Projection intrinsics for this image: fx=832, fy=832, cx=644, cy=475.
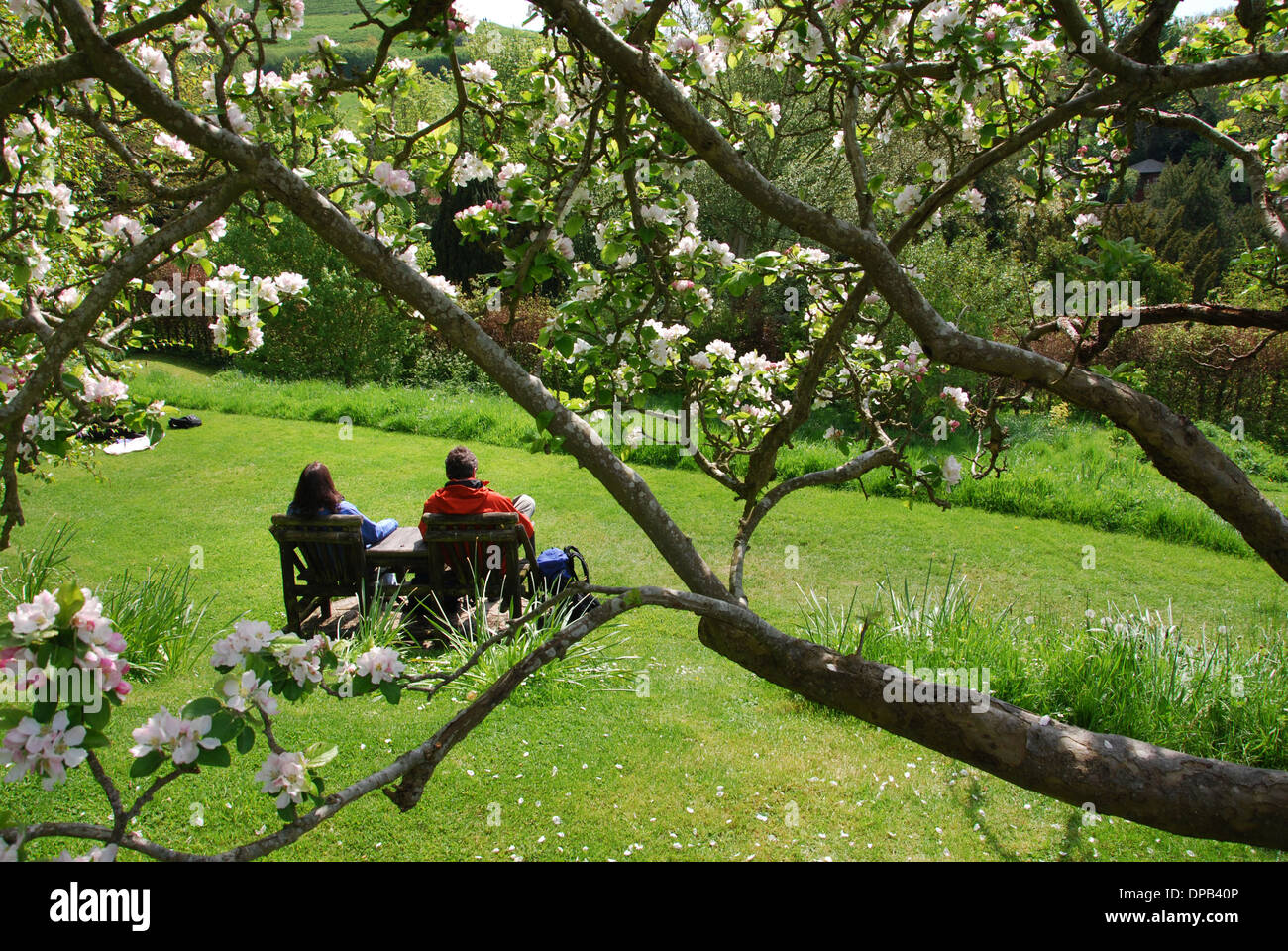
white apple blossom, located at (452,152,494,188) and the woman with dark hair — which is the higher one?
white apple blossom, located at (452,152,494,188)

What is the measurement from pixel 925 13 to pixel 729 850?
12.1 ft

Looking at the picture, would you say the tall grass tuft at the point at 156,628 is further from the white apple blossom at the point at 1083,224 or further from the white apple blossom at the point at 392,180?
the white apple blossom at the point at 1083,224

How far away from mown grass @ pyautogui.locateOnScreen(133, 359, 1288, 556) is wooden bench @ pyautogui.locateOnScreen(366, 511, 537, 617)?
7.89 ft

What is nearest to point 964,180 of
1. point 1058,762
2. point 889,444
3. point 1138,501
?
point 889,444

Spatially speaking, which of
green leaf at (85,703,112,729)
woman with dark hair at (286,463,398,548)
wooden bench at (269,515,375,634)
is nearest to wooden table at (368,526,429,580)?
wooden bench at (269,515,375,634)

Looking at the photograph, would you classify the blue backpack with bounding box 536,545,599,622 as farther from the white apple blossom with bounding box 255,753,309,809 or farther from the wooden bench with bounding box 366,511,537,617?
the white apple blossom with bounding box 255,753,309,809

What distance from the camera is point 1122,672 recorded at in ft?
14.7

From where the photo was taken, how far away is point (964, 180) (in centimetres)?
210

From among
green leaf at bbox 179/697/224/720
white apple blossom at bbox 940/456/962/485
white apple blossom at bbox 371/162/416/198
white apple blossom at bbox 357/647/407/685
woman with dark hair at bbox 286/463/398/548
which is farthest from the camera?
woman with dark hair at bbox 286/463/398/548

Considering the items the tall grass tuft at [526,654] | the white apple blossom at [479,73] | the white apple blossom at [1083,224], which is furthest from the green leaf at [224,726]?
the white apple blossom at [1083,224]

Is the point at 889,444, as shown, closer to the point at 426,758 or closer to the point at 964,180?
the point at 964,180

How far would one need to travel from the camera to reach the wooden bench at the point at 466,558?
525 centimetres

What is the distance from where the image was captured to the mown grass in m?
8.34

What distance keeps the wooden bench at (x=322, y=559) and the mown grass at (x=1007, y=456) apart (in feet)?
9.01
